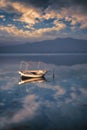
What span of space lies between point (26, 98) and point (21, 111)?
824 centimetres

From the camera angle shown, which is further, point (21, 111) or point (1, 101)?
point (1, 101)

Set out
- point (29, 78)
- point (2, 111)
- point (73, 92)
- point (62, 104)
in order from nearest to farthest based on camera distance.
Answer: point (2, 111)
point (62, 104)
point (73, 92)
point (29, 78)

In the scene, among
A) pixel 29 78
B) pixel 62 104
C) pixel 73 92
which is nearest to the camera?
pixel 62 104

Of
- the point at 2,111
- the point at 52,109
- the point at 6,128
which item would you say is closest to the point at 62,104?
the point at 52,109

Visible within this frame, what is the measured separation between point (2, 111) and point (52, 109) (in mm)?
7320

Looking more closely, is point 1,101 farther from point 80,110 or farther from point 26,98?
point 80,110

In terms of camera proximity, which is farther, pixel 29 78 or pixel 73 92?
pixel 29 78

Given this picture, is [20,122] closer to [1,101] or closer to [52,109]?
[52,109]

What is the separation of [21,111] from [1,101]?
6.86 m

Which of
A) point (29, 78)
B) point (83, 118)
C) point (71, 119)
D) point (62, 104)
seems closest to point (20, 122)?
point (71, 119)

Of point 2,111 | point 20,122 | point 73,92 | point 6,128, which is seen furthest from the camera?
point 73,92

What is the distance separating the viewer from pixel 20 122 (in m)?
24.9

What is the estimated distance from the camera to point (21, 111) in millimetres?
29844

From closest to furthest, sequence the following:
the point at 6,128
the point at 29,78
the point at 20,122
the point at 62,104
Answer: the point at 6,128
the point at 20,122
the point at 62,104
the point at 29,78
